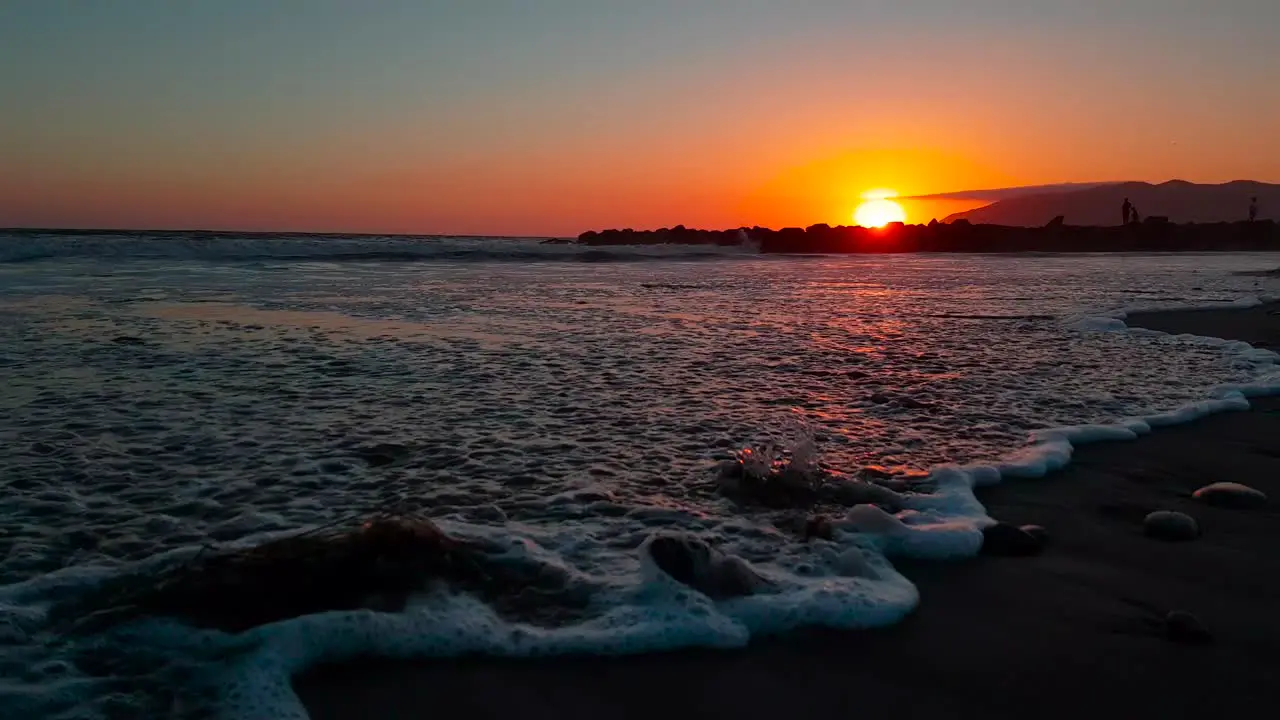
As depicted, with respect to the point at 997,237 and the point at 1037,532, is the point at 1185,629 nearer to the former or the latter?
the point at 1037,532

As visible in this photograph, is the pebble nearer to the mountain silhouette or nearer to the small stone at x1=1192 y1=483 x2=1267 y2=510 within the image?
the small stone at x1=1192 y1=483 x2=1267 y2=510

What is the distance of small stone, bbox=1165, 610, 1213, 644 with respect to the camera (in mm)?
2908

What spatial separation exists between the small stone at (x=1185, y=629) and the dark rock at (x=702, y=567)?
1.41 metres

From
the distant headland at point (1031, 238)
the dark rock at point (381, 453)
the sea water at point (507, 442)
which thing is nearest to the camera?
the sea water at point (507, 442)

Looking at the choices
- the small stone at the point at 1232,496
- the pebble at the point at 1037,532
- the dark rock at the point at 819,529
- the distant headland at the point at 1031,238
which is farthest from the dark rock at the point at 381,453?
the distant headland at the point at 1031,238

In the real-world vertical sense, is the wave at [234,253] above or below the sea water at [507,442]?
above

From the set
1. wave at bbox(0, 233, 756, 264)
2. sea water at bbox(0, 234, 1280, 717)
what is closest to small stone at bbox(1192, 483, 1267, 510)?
sea water at bbox(0, 234, 1280, 717)

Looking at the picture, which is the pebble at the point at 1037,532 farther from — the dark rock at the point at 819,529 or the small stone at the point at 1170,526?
the dark rock at the point at 819,529

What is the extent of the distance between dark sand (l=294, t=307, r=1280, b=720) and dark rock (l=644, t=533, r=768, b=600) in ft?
1.08

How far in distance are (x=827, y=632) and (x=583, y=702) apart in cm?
97

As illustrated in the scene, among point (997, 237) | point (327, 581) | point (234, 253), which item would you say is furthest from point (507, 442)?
point (997, 237)

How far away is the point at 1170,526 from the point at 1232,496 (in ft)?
2.49

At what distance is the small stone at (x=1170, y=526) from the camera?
385 centimetres

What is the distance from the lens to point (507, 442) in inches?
201
